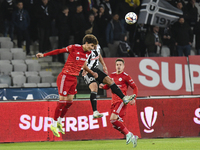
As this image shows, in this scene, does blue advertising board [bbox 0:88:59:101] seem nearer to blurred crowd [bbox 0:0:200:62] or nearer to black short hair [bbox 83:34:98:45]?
blurred crowd [bbox 0:0:200:62]

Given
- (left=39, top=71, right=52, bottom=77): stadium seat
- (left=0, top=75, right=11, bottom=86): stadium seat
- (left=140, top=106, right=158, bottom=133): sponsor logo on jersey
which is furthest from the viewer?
(left=39, top=71, right=52, bottom=77): stadium seat

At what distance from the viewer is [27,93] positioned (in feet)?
43.0

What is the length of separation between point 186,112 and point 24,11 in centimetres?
766

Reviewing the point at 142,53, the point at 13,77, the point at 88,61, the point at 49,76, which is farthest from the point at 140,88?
the point at 88,61

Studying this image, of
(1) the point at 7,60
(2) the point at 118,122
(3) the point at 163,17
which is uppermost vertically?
(3) the point at 163,17

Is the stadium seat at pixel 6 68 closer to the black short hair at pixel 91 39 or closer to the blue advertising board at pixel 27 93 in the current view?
the blue advertising board at pixel 27 93

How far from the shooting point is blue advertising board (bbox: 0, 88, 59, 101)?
12945 millimetres

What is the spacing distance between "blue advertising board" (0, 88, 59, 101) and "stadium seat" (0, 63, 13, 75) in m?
1.94

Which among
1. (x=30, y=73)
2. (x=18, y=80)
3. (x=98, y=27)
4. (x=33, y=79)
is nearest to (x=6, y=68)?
(x=18, y=80)

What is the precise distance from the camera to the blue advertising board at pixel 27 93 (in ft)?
42.5

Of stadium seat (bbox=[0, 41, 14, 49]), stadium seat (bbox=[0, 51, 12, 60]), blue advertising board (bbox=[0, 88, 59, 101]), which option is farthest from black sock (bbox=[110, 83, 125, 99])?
stadium seat (bbox=[0, 41, 14, 49])

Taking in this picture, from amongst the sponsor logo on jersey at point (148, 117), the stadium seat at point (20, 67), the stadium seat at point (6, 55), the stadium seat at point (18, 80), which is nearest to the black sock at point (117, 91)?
the sponsor logo on jersey at point (148, 117)

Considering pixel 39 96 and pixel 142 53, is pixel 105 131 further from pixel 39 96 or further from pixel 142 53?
pixel 142 53

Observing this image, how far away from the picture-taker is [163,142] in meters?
10.1
